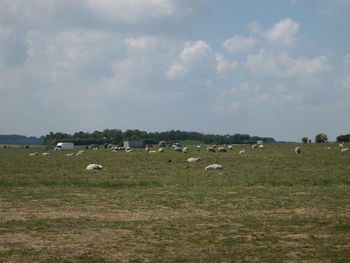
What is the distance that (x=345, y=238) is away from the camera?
478 inches

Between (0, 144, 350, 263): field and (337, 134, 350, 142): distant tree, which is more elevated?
(337, 134, 350, 142): distant tree

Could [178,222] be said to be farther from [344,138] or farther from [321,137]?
[321,137]

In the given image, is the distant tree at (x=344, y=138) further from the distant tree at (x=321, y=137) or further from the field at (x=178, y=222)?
the field at (x=178, y=222)

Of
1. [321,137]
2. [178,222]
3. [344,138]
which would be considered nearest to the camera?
[178,222]

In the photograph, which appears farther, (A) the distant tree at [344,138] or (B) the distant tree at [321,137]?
(B) the distant tree at [321,137]

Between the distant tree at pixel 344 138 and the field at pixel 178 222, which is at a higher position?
the distant tree at pixel 344 138

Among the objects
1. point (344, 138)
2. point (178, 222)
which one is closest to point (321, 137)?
point (344, 138)

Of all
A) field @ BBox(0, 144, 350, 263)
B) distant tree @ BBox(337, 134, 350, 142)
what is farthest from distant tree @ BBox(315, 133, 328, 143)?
Answer: field @ BBox(0, 144, 350, 263)

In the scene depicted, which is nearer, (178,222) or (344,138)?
(178,222)

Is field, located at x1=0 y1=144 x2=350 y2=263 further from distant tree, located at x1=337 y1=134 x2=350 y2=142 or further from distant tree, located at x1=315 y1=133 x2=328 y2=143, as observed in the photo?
distant tree, located at x1=315 y1=133 x2=328 y2=143

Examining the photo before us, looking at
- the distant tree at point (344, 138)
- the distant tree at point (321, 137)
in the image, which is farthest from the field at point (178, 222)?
the distant tree at point (321, 137)

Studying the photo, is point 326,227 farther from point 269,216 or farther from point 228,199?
point 228,199

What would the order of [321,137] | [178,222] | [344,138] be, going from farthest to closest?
1. [321,137]
2. [344,138]
3. [178,222]

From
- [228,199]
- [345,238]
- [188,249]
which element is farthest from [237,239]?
[228,199]
